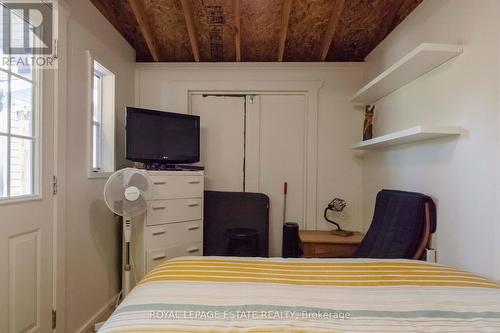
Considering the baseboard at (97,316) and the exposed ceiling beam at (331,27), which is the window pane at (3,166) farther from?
the exposed ceiling beam at (331,27)

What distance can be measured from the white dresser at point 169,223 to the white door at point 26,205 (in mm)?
697

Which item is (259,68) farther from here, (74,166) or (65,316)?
(65,316)

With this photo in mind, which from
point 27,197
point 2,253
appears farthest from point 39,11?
point 2,253

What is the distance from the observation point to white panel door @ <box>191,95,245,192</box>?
10.6 ft

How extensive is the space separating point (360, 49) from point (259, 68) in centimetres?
112

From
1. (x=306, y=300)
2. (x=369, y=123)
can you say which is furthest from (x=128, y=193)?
(x=369, y=123)

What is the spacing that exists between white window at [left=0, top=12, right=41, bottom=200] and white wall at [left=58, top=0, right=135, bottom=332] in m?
0.26

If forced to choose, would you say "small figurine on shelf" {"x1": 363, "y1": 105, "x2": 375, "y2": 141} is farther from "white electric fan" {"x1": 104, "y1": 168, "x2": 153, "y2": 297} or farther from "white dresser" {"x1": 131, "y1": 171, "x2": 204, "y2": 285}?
"white electric fan" {"x1": 104, "y1": 168, "x2": 153, "y2": 297}

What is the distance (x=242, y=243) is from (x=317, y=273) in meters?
1.70

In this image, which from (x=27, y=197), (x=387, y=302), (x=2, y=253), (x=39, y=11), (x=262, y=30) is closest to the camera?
(x=387, y=302)

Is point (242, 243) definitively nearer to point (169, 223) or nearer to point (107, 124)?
point (169, 223)

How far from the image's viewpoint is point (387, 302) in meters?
0.98

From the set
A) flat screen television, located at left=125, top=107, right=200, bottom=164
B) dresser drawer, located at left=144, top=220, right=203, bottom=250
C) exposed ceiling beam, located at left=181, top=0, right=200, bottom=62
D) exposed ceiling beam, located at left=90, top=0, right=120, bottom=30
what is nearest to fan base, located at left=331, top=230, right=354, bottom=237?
dresser drawer, located at left=144, top=220, right=203, bottom=250

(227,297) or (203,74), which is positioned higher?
(203,74)
